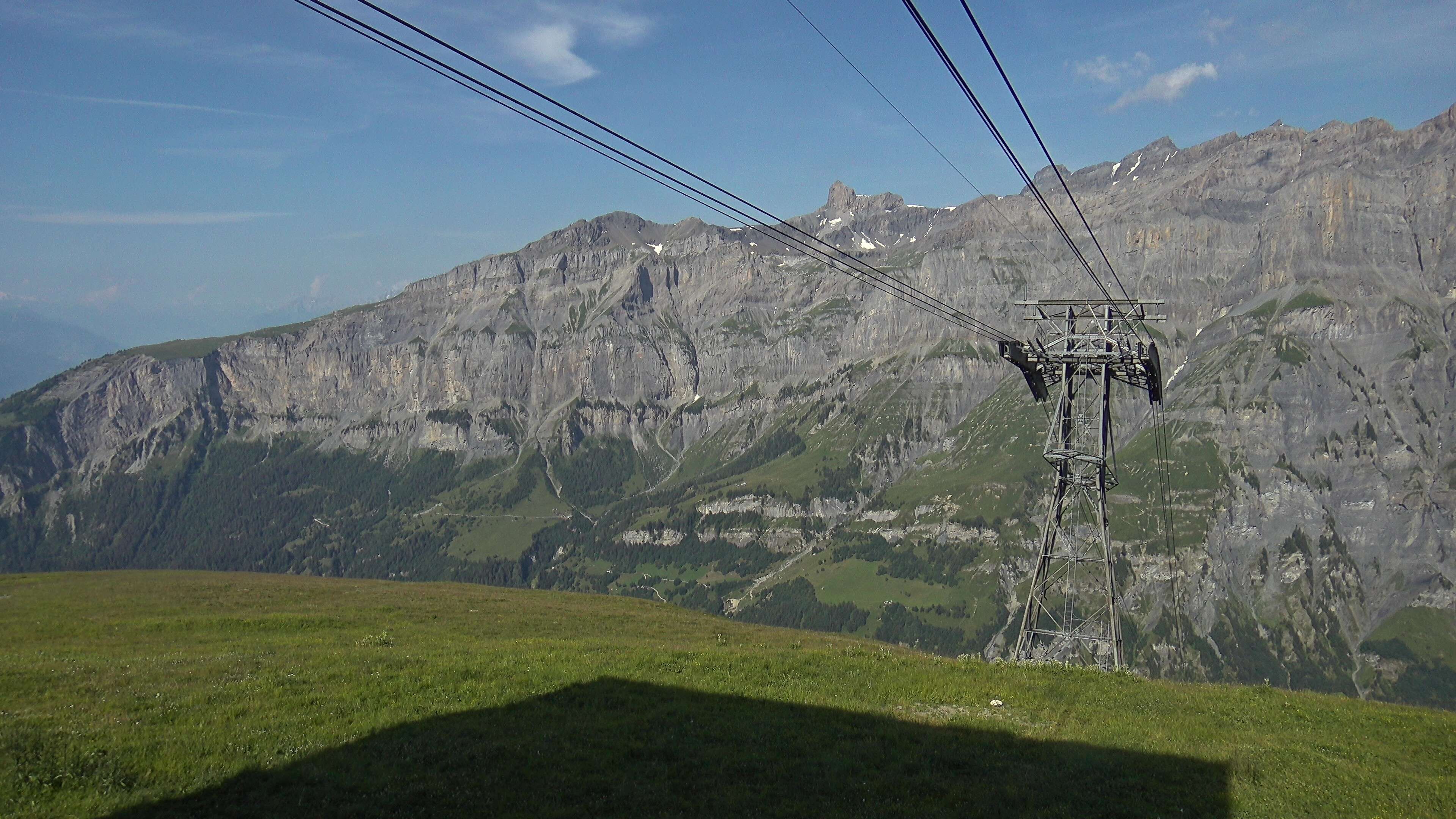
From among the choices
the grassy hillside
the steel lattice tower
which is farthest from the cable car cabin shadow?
the steel lattice tower

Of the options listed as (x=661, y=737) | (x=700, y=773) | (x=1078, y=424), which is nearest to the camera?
(x=700, y=773)

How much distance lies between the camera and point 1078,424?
1740 inches

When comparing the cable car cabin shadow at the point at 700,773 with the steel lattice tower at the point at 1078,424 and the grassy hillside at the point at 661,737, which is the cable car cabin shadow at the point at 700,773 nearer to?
the grassy hillside at the point at 661,737

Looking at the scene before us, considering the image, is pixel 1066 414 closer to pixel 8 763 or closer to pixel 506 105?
pixel 506 105

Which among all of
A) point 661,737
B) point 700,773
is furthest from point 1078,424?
point 700,773

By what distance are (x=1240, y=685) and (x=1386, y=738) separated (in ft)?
23.3

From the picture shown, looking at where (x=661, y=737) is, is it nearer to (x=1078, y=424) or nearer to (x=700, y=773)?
(x=700, y=773)

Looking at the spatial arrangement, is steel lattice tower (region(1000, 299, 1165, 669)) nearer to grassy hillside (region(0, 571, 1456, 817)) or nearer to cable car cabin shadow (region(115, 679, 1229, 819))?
grassy hillside (region(0, 571, 1456, 817))

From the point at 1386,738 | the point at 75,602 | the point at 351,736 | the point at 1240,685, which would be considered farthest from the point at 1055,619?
the point at 75,602

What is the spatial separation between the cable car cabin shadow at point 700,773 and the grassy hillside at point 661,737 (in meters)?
0.06

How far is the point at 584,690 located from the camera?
23.7 meters

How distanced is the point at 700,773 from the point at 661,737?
2186mm

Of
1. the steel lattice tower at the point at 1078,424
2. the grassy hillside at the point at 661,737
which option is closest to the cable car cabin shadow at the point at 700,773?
the grassy hillside at the point at 661,737

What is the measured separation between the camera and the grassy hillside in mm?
16609
